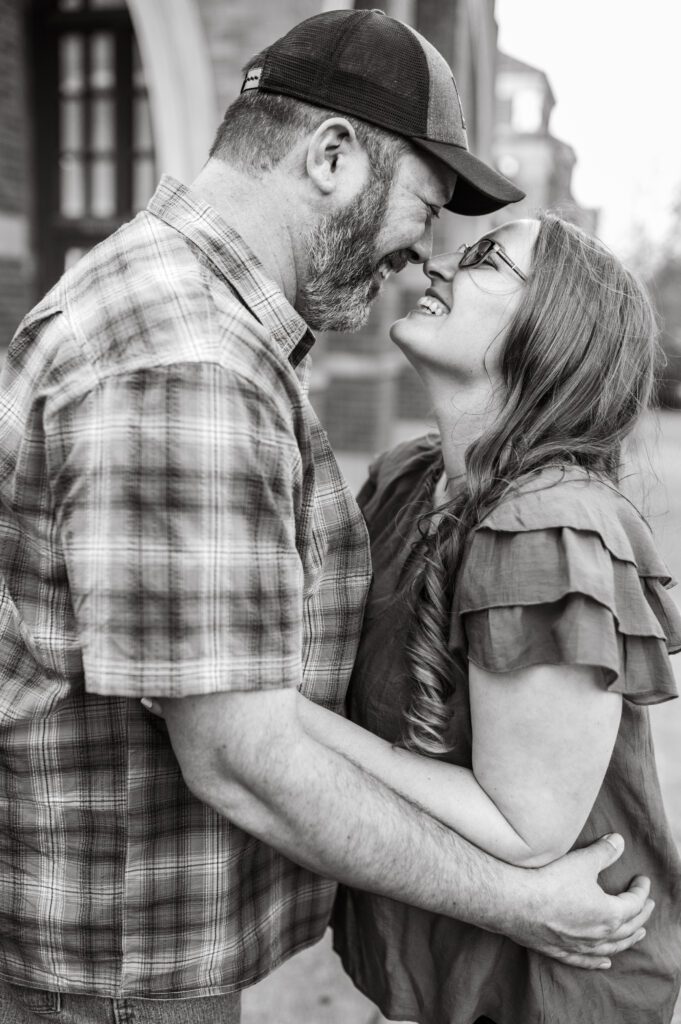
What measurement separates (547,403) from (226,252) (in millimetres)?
649

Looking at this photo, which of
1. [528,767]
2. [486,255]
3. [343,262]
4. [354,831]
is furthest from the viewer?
[486,255]

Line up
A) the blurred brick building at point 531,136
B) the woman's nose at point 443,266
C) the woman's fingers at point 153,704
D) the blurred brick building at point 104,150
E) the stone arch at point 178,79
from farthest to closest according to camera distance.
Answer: the blurred brick building at point 531,136 → the blurred brick building at point 104,150 → the stone arch at point 178,79 → the woman's nose at point 443,266 → the woman's fingers at point 153,704

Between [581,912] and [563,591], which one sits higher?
[563,591]

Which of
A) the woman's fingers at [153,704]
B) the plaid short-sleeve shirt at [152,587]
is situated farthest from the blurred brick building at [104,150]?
the woman's fingers at [153,704]

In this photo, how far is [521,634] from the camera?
4.48ft

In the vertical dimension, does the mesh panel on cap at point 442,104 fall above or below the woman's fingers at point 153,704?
above

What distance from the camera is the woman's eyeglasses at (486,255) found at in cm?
174

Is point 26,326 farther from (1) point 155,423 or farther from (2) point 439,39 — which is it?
(2) point 439,39

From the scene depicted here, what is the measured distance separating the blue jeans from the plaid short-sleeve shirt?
0.12 ft

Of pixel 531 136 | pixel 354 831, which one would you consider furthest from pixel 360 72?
pixel 531 136

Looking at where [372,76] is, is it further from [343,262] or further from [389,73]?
[343,262]

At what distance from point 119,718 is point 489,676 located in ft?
1.90

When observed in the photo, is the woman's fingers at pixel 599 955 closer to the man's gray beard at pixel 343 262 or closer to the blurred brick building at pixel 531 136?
the man's gray beard at pixel 343 262

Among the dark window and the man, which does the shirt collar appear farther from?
the dark window
